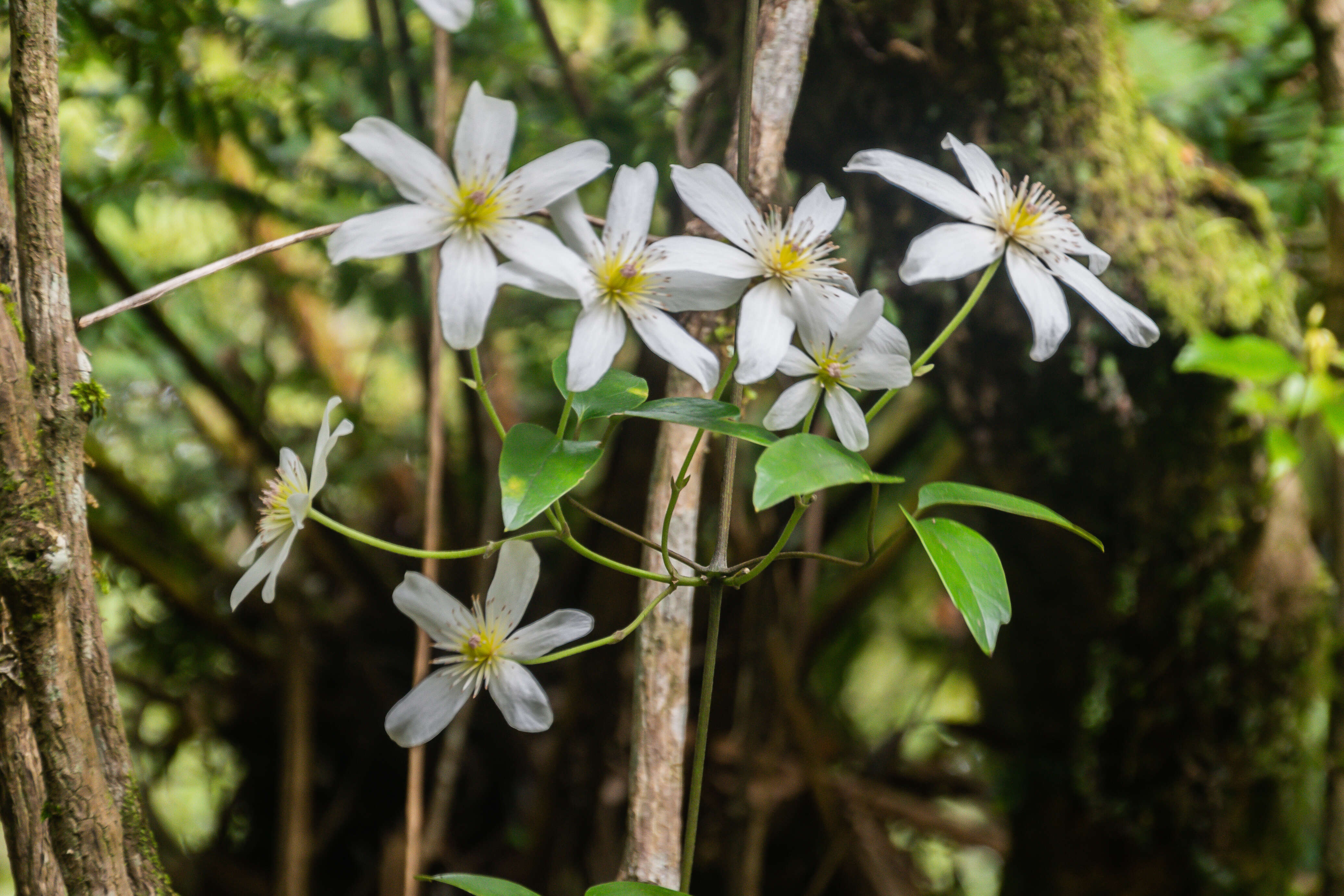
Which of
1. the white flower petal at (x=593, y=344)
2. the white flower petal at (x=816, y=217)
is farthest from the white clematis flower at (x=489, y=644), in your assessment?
the white flower petal at (x=816, y=217)

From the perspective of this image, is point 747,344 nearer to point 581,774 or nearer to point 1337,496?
point 581,774

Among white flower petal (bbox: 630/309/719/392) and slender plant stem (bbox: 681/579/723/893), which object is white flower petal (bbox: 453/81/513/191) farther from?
slender plant stem (bbox: 681/579/723/893)

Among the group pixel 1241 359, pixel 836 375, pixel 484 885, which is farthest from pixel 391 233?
pixel 1241 359

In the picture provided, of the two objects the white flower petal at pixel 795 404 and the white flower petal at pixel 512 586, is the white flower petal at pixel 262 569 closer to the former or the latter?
the white flower petal at pixel 512 586

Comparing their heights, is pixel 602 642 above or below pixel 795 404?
below

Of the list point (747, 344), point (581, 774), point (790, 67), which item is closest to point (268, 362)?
point (581, 774)

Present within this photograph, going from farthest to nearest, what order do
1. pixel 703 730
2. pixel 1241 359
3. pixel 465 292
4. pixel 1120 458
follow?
pixel 1120 458 → pixel 1241 359 → pixel 703 730 → pixel 465 292

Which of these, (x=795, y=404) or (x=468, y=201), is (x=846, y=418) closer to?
(x=795, y=404)
